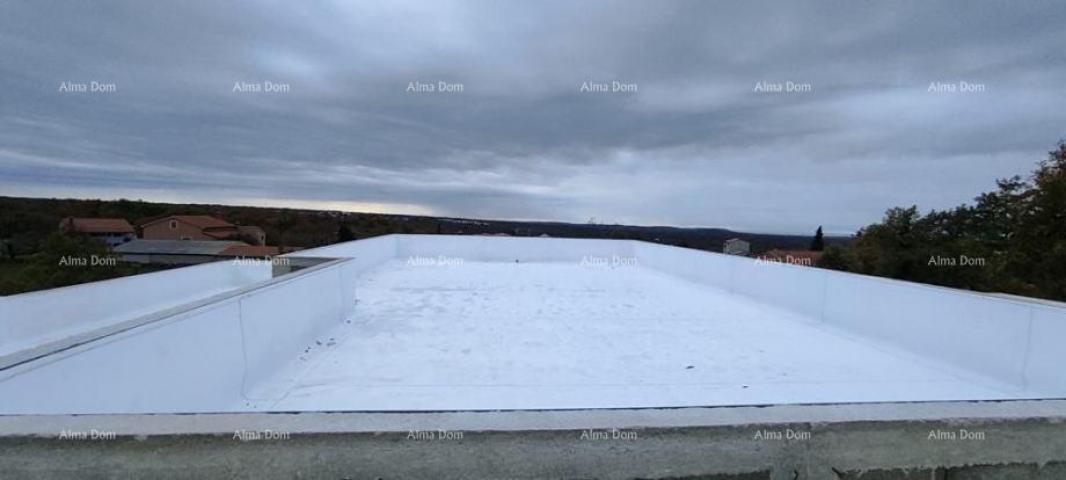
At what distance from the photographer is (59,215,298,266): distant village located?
107ft

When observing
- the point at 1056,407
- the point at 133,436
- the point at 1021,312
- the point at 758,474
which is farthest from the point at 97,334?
the point at 1021,312

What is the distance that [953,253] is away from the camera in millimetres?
16453

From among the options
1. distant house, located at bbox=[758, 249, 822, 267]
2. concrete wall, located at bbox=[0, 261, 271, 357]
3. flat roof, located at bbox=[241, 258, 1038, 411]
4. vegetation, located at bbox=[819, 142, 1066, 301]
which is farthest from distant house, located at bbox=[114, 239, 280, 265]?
vegetation, located at bbox=[819, 142, 1066, 301]

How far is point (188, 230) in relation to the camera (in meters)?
41.4

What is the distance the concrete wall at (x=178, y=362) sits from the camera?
166cm

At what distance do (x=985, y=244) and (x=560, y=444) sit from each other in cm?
2028

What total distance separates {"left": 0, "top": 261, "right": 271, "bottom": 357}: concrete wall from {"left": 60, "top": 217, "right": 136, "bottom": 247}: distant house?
36.3 meters

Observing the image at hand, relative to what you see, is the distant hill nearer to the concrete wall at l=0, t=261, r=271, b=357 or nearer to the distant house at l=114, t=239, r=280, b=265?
the distant house at l=114, t=239, r=280, b=265

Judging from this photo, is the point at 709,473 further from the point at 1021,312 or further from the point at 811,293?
the point at 811,293

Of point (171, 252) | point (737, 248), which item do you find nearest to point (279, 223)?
point (171, 252)

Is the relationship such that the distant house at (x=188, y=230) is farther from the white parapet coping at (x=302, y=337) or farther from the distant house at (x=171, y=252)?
the white parapet coping at (x=302, y=337)

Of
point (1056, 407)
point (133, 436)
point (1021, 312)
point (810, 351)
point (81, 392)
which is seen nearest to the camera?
point (133, 436)

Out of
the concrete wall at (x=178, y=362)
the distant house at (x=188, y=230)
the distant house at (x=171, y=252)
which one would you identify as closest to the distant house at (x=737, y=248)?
the concrete wall at (x=178, y=362)

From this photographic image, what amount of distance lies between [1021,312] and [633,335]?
2546 millimetres
